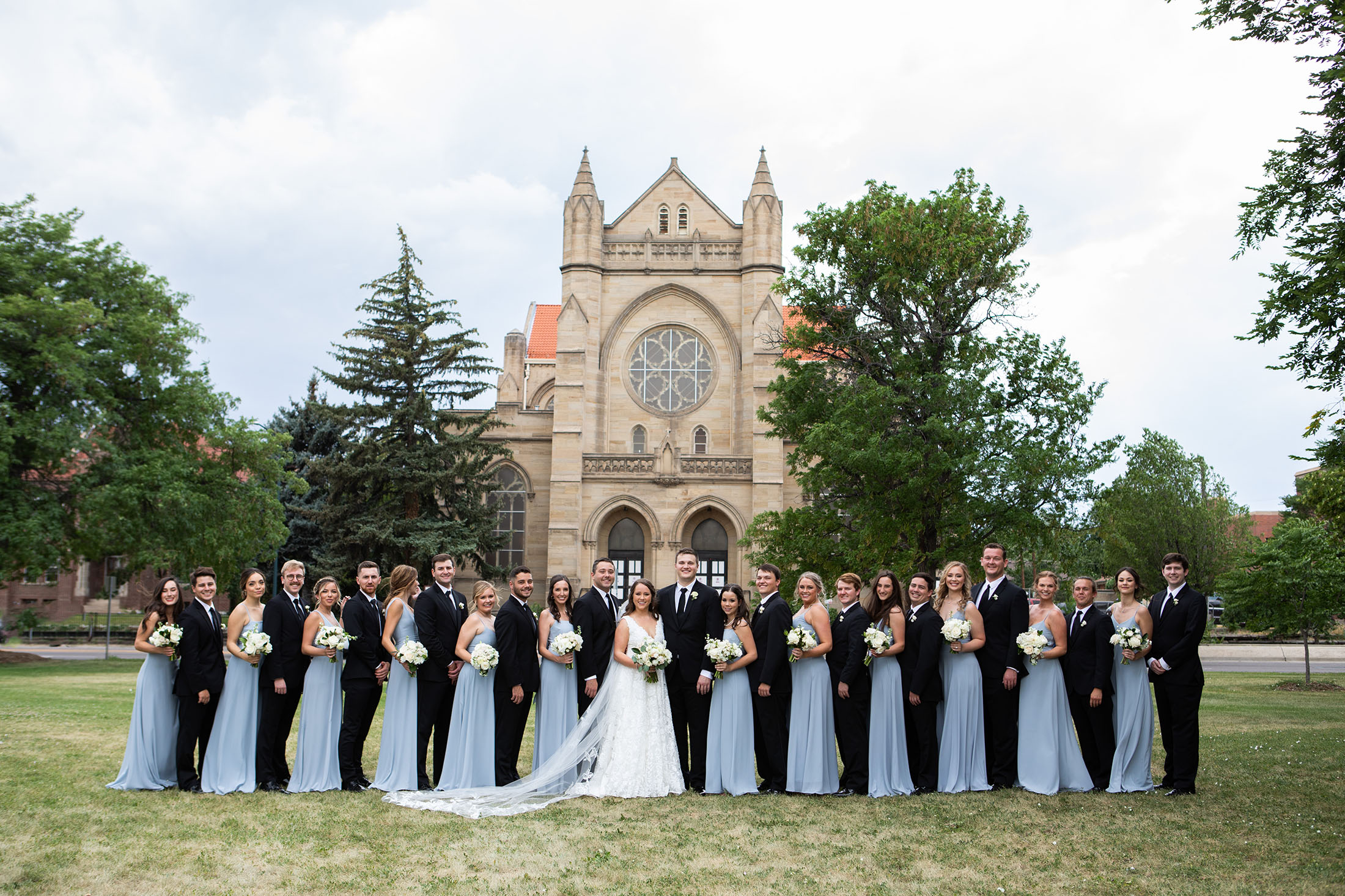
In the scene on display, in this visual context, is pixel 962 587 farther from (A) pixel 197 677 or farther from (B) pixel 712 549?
(B) pixel 712 549

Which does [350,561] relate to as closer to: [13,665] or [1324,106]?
[13,665]

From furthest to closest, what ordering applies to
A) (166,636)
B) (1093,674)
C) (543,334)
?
(543,334), (1093,674), (166,636)

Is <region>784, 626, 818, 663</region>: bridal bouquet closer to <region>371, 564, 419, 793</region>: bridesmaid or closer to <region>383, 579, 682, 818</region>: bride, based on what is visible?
<region>383, 579, 682, 818</region>: bride

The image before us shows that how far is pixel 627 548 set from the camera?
35188mm

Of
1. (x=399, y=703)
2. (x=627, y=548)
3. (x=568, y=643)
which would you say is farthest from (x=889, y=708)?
(x=627, y=548)

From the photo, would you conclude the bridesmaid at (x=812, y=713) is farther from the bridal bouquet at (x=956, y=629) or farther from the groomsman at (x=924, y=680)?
the bridal bouquet at (x=956, y=629)

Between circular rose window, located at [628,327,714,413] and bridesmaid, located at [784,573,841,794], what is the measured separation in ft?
90.8

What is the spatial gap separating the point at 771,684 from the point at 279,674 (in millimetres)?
4150

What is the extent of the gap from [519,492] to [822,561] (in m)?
16.8

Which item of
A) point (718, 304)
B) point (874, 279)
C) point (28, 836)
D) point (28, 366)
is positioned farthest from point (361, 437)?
point (28, 836)

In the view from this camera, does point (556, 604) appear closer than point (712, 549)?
Yes

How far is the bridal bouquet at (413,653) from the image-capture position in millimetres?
8602

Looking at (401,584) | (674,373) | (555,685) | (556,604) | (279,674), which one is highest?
(674,373)

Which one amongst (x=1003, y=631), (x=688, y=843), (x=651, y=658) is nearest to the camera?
(x=688, y=843)
